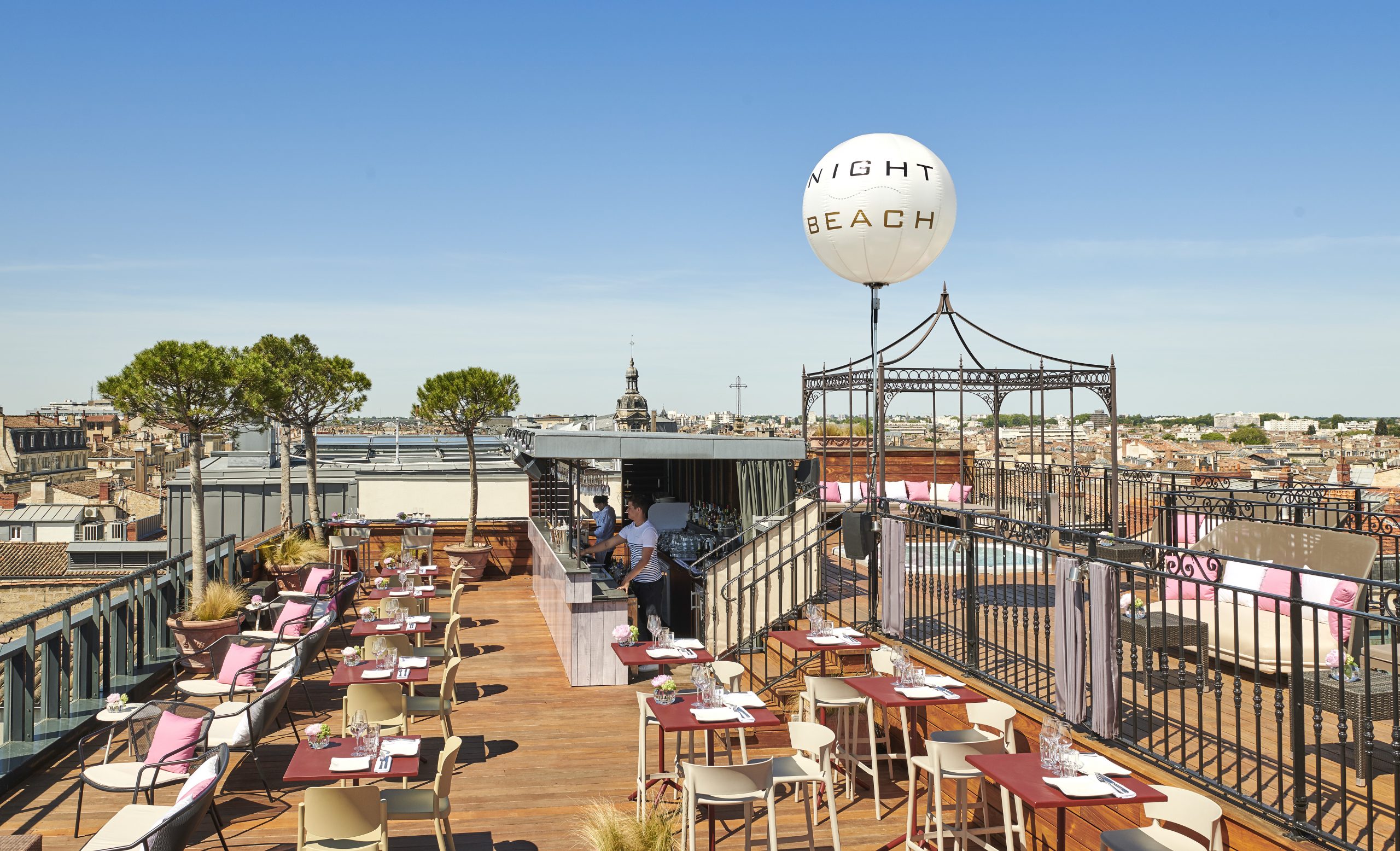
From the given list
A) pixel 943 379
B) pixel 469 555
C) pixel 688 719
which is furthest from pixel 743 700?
pixel 469 555

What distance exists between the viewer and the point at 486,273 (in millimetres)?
37688

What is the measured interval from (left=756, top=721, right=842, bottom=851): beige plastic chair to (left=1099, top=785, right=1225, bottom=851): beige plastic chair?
1.53 metres

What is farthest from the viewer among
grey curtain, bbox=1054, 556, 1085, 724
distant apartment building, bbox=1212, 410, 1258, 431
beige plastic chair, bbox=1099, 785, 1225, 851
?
distant apartment building, bbox=1212, 410, 1258, 431

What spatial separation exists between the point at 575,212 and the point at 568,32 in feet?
30.4

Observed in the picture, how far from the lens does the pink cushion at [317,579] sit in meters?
12.3

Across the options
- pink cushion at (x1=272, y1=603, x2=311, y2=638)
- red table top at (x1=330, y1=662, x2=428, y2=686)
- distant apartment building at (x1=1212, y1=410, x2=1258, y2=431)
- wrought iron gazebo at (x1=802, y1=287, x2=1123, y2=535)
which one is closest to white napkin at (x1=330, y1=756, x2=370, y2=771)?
red table top at (x1=330, y1=662, x2=428, y2=686)

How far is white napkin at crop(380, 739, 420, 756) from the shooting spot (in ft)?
16.0

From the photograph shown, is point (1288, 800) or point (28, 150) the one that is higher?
point (28, 150)

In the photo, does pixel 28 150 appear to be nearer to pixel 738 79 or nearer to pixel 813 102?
pixel 738 79

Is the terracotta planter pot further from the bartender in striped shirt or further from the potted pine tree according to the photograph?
the bartender in striped shirt

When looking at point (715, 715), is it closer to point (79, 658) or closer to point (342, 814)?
point (342, 814)

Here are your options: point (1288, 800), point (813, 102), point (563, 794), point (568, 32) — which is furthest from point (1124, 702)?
point (568, 32)

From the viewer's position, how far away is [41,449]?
85.9 meters

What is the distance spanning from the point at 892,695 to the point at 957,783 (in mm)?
746
